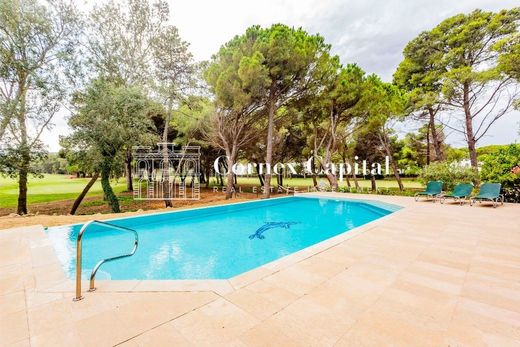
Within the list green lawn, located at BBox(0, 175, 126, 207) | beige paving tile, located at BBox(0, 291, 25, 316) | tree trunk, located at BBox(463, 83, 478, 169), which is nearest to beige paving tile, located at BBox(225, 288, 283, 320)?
beige paving tile, located at BBox(0, 291, 25, 316)

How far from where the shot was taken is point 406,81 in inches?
649

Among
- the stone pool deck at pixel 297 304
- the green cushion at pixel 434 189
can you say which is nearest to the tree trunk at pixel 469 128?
the green cushion at pixel 434 189

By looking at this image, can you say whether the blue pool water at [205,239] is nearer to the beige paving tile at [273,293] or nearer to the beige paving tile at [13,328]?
the beige paving tile at [13,328]

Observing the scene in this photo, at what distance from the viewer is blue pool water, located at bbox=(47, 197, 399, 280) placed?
4453 mm

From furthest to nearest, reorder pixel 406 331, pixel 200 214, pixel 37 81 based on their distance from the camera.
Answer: pixel 37 81, pixel 200 214, pixel 406 331

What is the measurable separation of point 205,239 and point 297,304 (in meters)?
4.41

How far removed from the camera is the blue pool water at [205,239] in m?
4.45

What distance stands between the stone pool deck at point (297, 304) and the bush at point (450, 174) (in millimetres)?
9297

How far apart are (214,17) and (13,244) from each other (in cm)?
1124

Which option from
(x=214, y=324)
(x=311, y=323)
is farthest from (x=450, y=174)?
(x=214, y=324)

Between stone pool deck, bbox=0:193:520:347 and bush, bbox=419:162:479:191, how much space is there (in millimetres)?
9297

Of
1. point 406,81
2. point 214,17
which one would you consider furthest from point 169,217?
point 406,81

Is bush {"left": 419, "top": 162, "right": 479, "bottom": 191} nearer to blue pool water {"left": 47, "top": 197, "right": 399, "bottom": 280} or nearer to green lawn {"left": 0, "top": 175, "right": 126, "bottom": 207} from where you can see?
blue pool water {"left": 47, "top": 197, "right": 399, "bottom": 280}

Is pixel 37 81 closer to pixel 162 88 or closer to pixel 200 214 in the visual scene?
pixel 162 88
